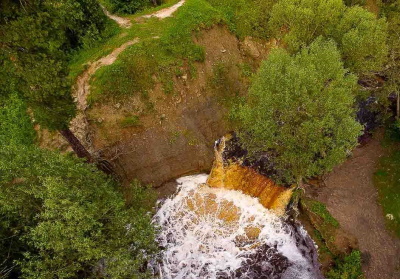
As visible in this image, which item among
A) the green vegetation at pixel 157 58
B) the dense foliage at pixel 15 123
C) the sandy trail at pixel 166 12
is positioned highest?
the sandy trail at pixel 166 12

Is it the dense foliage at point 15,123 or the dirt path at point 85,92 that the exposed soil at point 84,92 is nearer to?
→ the dirt path at point 85,92

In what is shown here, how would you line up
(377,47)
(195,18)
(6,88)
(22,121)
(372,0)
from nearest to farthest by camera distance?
(6,88) → (377,47) → (22,121) → (195,18) → (372,0)

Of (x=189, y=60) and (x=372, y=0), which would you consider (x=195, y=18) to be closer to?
(x=189, y=60)

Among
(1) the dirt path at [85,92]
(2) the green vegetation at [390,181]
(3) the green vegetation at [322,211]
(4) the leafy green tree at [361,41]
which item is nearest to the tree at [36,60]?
(1) the dirt path at [85,92]

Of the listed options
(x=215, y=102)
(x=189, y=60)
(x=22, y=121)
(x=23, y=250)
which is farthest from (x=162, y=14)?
(x=23, y=250)

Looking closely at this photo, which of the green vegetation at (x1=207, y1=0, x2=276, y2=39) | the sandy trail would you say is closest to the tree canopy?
the sandy trail

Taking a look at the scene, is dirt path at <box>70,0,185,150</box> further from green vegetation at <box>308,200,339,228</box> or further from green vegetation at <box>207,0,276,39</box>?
green vegetation at <box>308,200,339,228</box>
